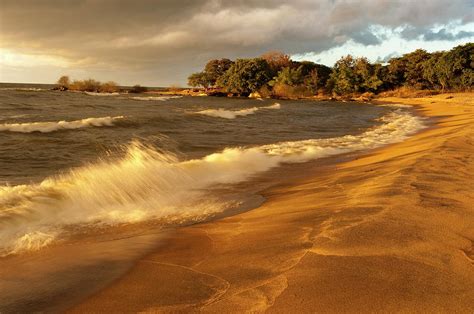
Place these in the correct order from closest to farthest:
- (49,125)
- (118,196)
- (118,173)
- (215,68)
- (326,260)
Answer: (326,260) < (118,196) < (118,173) < (49,125) < (215,68)

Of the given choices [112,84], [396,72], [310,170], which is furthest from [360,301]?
[112,84]

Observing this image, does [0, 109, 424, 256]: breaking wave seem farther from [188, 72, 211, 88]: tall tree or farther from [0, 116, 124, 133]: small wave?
[188, 72, 211, 88]: tall tree

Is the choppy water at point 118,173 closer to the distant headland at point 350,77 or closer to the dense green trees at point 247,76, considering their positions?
the distant headland at point 350,77

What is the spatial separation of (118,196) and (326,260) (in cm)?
564

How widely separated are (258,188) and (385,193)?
3424 millimetres

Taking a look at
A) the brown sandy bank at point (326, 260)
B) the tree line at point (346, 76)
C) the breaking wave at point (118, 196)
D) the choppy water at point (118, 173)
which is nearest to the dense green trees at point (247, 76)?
the tree line at point (346, 76)

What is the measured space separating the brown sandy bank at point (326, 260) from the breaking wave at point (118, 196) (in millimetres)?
1737

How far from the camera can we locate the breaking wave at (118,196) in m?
6.36

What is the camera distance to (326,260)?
3822 millimetres

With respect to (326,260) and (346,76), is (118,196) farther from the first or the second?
(346,76)

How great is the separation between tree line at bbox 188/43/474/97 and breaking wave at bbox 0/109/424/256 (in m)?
66.4

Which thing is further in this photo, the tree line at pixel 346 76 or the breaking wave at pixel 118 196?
the tree line at pixel 346 76

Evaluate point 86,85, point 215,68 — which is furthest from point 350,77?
point 86,85

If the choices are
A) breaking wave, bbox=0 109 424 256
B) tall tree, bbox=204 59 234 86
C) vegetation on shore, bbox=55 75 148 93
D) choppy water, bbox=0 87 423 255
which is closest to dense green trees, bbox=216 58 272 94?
tall tree, bbox=204 59 234 86
